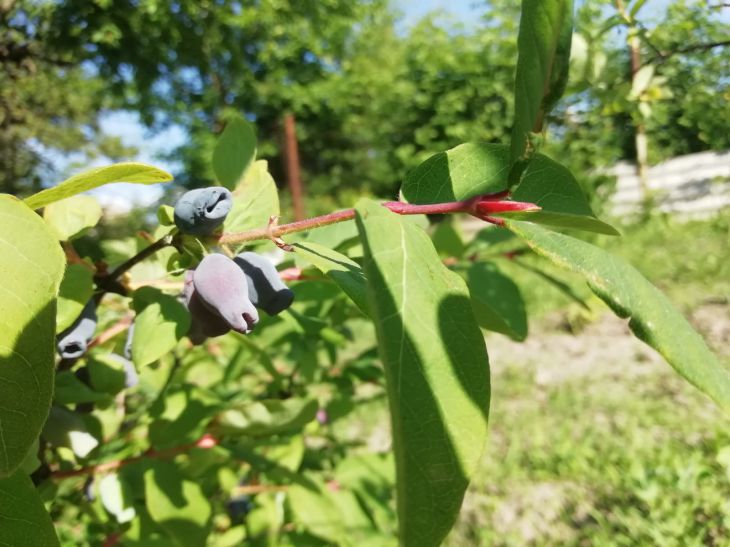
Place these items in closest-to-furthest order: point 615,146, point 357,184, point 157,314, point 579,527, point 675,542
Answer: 1. point 157,314
2. point 675,542
3. point 579,527
4. point 615,146
5. point 357,184

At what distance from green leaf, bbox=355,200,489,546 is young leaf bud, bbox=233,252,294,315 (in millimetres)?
202

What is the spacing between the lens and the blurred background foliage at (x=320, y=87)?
189 centimetres

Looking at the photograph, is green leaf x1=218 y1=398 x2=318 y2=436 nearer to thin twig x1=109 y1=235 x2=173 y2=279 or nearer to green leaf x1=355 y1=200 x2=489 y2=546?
thin twig x1=109 y1=235 x2=173 y2=279

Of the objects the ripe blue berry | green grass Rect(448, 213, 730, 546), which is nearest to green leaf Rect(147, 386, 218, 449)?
the ripe blue berry

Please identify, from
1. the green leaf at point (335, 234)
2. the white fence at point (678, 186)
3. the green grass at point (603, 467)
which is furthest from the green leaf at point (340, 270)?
the white fence at point (678, 186)

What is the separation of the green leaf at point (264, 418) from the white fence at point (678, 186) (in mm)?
5171

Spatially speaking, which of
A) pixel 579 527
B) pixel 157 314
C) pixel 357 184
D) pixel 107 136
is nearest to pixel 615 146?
pixel 357 184

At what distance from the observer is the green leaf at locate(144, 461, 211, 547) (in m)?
0.81

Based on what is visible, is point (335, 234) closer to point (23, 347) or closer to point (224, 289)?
point (224, 289)

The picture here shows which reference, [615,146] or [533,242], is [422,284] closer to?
[533,242]

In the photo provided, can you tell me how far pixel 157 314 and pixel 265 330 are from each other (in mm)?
607

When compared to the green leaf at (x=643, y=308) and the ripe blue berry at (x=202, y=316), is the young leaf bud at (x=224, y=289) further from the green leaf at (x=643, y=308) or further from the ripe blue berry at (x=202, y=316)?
the green leaf at (x=643, y=308)

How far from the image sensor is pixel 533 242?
0.39 m

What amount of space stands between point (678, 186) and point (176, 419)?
6.87m
